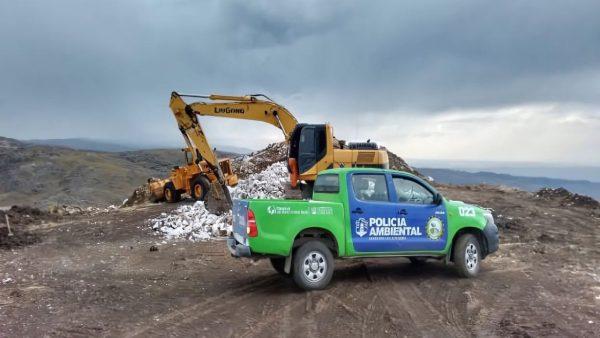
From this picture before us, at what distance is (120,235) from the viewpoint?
17.8 meters

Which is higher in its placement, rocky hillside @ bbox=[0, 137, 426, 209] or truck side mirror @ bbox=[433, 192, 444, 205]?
truck side mirror @ bbox=[433, 192, 444, 205]

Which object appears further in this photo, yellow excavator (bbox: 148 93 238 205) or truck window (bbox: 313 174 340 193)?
yellow excavator (bbox: 148 93 238 205)

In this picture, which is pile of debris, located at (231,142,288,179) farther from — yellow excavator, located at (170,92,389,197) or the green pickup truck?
the green pickup truck

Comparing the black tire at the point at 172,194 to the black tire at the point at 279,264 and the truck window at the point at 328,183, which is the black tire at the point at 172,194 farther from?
the truck window at the point at 328,183

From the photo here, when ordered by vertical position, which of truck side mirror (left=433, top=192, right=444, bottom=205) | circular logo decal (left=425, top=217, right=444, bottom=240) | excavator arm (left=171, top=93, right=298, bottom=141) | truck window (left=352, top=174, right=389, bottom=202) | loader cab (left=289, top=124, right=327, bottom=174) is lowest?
circular logo decal (left=425, top=217, right=444, bottom=240)

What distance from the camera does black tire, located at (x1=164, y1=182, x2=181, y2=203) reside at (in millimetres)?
25188

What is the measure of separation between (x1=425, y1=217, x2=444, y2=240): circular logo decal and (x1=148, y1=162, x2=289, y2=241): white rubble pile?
315 inches

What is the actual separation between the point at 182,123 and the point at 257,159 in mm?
10923

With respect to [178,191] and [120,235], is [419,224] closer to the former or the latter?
[120,235]

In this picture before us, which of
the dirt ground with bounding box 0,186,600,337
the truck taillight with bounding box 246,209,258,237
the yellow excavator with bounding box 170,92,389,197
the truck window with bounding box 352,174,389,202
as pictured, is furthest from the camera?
the yellow excavator with bounding box 170,92,389,197

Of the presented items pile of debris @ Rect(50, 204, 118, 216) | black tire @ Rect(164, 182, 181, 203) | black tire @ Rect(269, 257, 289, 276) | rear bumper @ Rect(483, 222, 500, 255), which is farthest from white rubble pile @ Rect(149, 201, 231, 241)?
rear bumper @ Rect(483, 222, 500, 255)

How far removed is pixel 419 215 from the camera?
10.5 meters

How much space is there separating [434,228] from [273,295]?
334 centimetres

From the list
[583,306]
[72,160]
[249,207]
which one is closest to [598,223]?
[583,306]
